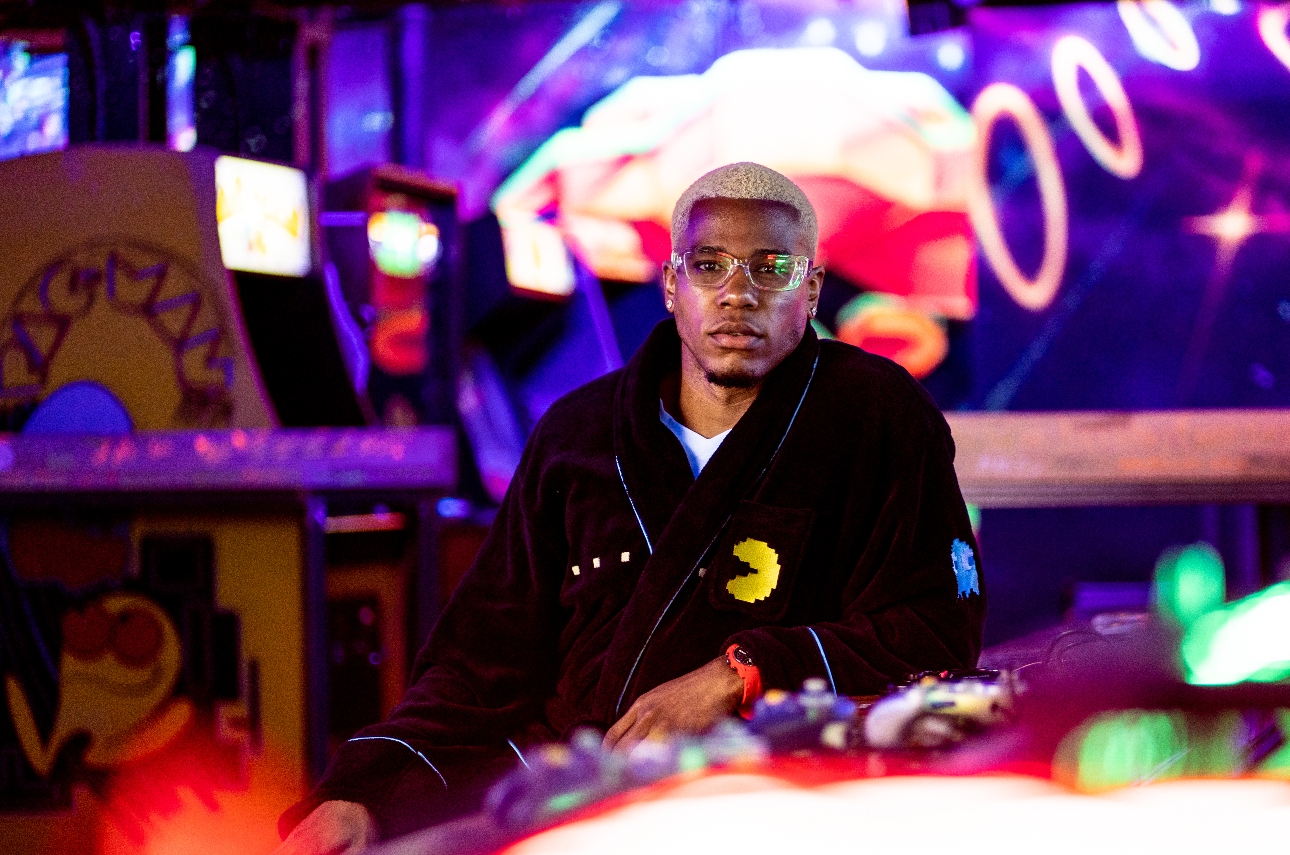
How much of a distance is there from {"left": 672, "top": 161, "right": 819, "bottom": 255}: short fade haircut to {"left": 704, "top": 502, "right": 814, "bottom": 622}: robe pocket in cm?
43

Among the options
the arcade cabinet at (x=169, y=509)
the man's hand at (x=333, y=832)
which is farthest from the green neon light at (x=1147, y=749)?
the arcade cabinet at (x=169, y=509)

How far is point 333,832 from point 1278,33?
5179 millimetres

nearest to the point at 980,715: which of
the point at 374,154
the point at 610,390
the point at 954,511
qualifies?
the point at 954,511

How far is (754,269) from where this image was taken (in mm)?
1712

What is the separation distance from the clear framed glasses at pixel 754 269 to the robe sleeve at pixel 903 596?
28 cm

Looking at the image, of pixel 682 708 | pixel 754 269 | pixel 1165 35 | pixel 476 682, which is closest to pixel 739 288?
pixel 754 269

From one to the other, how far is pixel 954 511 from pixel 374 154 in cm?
436

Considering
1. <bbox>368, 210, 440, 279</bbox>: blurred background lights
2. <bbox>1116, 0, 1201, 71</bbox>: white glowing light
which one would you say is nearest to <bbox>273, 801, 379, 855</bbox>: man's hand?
<bbox>368, 210, 440, 279</bbox>: blurred background lights

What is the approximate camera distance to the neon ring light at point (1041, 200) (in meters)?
4.93

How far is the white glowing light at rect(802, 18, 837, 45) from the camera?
5070 millimetres

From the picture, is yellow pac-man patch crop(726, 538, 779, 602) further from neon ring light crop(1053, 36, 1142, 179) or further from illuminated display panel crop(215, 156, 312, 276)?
neon ring light crop(1053, 36, 1142, 179)

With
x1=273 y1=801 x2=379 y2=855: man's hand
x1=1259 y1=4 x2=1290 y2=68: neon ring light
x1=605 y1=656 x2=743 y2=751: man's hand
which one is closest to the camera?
x1=273 y1=801 x2=379 y2=855: man's hand

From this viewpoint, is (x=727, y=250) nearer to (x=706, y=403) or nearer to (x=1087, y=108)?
(x=706, y=403)

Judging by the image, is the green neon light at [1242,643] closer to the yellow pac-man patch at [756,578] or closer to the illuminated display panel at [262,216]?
the yellow pac-man patch at [756,578]
